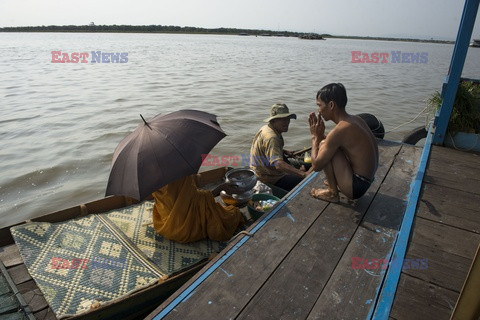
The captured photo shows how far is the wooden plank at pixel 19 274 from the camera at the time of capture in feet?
9.78

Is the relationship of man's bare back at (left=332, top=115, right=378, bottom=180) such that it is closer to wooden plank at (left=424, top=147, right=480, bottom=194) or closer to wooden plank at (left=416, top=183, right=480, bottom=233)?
wooden plank at (left=416, top=183, right=480, bottom=233)

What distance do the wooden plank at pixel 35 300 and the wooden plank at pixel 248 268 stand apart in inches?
58.9

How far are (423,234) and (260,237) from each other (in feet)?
4.67

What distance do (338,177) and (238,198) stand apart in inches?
58.2

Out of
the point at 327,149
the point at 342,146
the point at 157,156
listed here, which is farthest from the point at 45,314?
the point at 342,146

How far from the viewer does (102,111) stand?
11430 mm

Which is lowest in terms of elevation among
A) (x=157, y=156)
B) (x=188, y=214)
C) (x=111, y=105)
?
(x=111, y=105)

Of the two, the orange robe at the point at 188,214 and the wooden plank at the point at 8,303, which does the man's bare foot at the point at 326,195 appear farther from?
the wooden plank at the point at 8,303

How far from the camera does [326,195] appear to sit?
3.31m

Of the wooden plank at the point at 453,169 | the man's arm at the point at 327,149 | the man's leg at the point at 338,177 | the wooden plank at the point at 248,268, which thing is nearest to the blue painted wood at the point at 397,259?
the wooden plank at the point at 453,169

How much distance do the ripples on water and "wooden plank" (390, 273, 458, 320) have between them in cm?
582

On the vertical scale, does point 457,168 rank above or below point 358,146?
below

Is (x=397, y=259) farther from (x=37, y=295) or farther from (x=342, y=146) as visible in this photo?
(x=37, y=295)

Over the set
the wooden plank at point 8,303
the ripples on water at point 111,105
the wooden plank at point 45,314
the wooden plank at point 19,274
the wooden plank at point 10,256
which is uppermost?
the wooden plank at point 8,303
